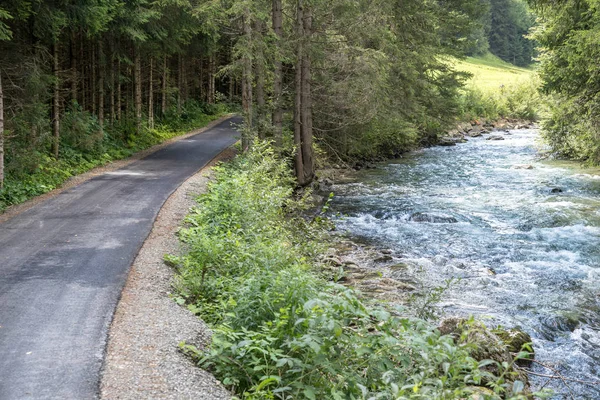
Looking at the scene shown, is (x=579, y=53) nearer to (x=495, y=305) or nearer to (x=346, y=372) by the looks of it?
(x=495, y=305)

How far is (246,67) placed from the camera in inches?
716

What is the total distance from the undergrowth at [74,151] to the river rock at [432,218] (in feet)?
34.3

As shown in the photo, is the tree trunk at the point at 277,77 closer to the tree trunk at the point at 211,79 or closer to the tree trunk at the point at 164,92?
the tree trunk at the point at 164,92

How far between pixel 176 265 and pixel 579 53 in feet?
43.7

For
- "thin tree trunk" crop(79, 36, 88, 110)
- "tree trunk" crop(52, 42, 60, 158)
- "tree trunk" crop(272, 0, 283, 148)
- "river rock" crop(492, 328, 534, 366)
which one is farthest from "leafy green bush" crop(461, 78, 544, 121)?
"river rock" crop(492, 328, 534, 366)

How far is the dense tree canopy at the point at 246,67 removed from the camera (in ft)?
53.6

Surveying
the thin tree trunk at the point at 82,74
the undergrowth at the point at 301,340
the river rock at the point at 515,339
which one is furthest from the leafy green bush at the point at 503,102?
the undergrowth at the point at 301,340

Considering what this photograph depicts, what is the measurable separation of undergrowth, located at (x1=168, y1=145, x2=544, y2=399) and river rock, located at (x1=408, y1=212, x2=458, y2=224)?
8.20 m

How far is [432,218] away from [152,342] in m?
11.9

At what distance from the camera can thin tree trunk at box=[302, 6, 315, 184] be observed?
20.3 m

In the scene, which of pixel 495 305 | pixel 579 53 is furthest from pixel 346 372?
pixel 579 53

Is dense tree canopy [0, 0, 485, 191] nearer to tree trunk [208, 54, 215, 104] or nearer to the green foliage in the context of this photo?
the green foliage

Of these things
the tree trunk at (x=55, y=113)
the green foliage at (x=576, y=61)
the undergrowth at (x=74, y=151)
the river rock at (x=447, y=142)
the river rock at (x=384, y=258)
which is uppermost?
the green foliage at (x=576, y=61)

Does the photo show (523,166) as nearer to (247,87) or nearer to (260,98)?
(260,98)
